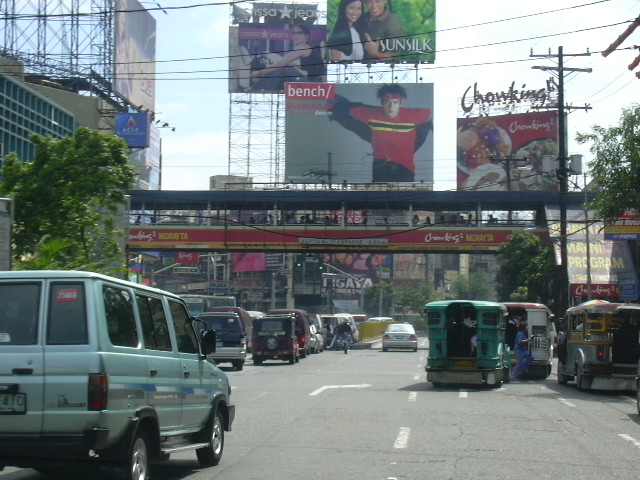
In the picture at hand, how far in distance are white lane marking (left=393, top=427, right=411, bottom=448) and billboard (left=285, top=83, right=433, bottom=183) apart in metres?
58.7

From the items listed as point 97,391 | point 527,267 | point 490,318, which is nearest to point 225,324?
point 490,318

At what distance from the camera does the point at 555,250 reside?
53.9 meters

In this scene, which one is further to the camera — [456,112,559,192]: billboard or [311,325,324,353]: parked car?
[456,112,559,192]: billboard

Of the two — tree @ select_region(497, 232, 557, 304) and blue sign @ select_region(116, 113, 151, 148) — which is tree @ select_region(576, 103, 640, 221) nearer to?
tree @ select_region(497, 232, 557, 304)

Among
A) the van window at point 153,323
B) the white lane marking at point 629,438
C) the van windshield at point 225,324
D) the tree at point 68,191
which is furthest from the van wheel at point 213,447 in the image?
the van windshield at point 225,324

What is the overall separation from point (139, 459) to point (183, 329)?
2122 millimetres

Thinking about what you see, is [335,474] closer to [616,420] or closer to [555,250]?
[616,420]

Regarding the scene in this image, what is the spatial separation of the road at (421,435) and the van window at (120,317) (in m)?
2.43

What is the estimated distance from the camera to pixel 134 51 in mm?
70000

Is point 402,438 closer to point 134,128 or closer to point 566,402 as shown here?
point 566,402

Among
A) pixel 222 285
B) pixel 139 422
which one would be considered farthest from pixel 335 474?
pixel 222 285

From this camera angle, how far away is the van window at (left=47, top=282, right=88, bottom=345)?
7.95 meters

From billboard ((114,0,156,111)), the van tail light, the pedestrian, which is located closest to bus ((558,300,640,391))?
the pedestrian

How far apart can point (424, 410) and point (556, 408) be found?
9.96 ft
